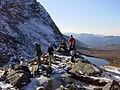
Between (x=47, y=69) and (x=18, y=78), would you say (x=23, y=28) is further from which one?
(x=18, y=78)

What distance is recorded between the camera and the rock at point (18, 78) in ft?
82.4

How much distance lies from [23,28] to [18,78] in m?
70.4

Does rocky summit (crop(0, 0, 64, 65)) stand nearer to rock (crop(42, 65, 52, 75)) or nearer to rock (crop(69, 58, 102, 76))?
rock (crop(42, 65, 52, 75))

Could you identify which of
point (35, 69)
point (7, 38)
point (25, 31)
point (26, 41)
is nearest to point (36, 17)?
point (25, 31)

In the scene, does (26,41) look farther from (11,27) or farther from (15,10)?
(15,10)

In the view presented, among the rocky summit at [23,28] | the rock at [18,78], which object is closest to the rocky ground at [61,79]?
the rock at [18,78]

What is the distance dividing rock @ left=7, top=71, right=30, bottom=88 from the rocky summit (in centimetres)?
3840

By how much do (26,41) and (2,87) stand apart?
60714mm

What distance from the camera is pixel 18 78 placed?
25422 millimetres

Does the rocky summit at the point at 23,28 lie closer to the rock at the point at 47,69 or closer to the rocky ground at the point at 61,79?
the rock at the point at 47,69

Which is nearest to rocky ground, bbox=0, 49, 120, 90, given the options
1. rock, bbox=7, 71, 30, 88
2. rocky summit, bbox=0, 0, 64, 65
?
rock, bbox=7, 71, 30, 88

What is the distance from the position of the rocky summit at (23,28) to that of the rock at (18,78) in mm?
38395

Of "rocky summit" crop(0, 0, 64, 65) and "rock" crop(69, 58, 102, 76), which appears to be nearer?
"rock" crop(69, 58, 102, 76)

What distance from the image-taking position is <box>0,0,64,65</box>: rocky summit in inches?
2916
